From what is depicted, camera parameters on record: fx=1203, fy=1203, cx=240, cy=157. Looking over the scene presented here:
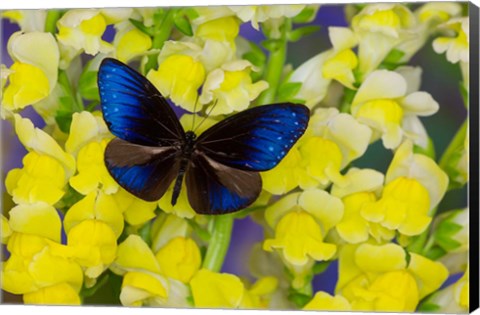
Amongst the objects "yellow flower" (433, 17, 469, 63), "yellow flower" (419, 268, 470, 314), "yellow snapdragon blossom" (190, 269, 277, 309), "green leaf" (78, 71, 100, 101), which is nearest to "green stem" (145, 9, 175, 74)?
"green leaf" (78, 71, 100, 101)

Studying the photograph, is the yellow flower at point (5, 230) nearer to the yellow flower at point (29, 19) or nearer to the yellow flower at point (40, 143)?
the yellow flower at point (40, 143)

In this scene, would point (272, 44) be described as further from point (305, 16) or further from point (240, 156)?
point (240, 156)

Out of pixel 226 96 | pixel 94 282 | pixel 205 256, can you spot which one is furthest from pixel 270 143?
pixel 94 282

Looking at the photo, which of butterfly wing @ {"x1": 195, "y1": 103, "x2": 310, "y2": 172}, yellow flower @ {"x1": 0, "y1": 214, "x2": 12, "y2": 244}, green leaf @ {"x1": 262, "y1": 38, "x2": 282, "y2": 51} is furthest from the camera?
yellow flower @ {"x1": 0, "y1": 214, "x2": 12, "y2": 244}

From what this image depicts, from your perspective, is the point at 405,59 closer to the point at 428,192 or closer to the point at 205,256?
the point at 428,192

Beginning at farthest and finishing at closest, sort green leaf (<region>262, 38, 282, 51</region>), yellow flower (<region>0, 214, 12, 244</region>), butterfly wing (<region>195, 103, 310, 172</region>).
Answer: yellow flower (<region>0, 214, 12, 244</region>) → green leaf (<region>262, 38, 282, 51</region>) → butterfly wing (<region>195, 103, 310, 172</region>)

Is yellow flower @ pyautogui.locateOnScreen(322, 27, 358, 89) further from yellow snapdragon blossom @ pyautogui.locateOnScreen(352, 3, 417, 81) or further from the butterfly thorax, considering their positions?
the butterfly thorax

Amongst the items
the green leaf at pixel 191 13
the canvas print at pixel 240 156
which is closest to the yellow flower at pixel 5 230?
the canvas print at pixel 240 156
